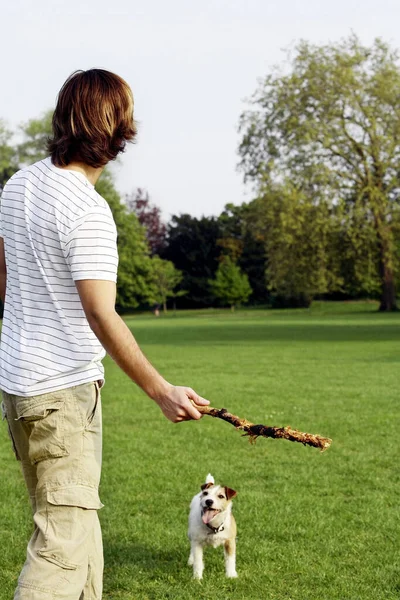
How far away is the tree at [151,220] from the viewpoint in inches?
3679

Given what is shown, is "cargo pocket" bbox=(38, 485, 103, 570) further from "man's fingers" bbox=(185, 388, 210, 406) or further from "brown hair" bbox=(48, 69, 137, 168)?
"brown hair" bbox=(48, 69, 137, 168)

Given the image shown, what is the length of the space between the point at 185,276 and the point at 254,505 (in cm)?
8306

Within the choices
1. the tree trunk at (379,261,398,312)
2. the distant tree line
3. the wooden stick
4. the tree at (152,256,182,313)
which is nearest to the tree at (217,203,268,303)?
the tree at (152,256,182,313)

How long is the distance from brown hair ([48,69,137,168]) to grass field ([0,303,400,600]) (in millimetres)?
2906

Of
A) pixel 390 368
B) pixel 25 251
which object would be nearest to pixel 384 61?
pixel 390 368

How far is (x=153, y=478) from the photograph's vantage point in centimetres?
806

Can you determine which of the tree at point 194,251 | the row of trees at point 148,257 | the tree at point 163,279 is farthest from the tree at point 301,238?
the tree at point 194,251

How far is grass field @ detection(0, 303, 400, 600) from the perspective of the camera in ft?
17.2

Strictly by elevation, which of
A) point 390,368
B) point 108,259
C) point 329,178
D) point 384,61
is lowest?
point 390,368

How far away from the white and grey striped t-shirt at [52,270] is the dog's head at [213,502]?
2.37 m

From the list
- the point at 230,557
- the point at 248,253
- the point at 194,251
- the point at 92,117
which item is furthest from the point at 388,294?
the point at 92,117

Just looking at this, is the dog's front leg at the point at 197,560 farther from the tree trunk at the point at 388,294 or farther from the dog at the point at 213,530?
the tree trunk at the point at 388,294

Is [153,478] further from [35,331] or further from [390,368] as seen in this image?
[390,368]

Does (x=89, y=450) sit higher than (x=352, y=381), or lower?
higher
